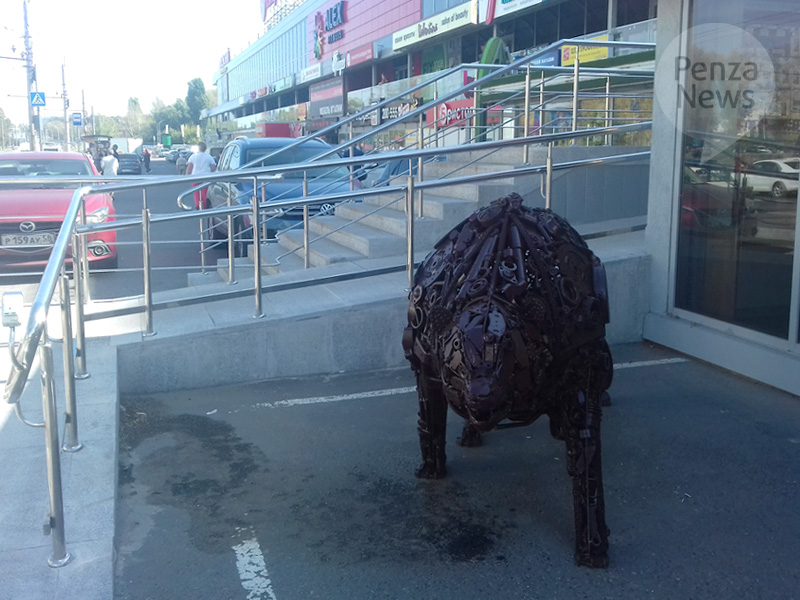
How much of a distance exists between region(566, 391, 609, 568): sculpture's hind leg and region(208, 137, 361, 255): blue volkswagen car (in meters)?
7.27

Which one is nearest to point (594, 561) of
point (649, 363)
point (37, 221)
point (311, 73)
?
point (649, 363)

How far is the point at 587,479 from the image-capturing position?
354cm

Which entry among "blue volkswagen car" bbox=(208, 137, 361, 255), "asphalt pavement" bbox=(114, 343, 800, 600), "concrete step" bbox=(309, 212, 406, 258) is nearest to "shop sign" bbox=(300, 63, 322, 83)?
"blue volkswagen car" bbox=(208, 137, 361, 255)

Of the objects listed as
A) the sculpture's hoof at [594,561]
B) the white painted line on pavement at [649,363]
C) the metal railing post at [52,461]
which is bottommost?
the sculpture's hoof at [594,561]

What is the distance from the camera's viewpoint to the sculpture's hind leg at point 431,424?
4109 millimetres

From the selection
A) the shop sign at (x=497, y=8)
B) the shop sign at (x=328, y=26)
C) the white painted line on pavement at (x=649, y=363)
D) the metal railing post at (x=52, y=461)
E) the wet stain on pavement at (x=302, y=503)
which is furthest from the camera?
the shop sign at (x=328, y=26)

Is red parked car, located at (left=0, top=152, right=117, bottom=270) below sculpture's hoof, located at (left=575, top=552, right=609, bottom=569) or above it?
above

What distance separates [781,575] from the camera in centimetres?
354

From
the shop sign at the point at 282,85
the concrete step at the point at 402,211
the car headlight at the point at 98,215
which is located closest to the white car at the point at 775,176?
the concrete step at the point at 402,211

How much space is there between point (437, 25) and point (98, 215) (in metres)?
29.2

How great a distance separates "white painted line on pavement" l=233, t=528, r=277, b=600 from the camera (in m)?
3.47

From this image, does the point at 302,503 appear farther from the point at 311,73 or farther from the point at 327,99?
the point at 311,73

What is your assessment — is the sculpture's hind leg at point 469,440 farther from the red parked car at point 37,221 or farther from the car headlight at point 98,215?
the car headlight at point 98,215

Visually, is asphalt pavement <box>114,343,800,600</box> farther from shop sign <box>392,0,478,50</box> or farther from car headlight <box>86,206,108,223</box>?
shop sign <box>392,0,478,50</box>
